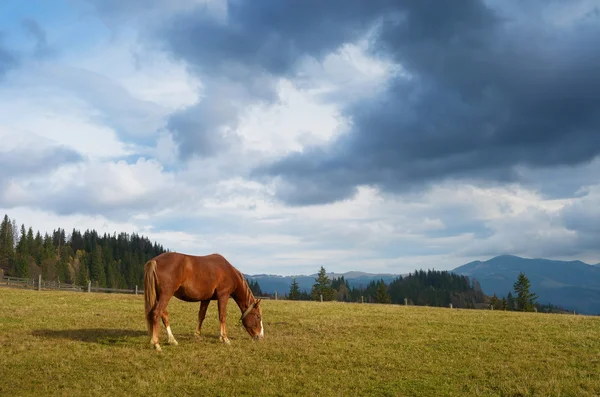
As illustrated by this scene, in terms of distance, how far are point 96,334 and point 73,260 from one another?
154 m

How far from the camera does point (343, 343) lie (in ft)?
54.2

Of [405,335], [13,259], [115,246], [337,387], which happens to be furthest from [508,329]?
[115,246]

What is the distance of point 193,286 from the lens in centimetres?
1596

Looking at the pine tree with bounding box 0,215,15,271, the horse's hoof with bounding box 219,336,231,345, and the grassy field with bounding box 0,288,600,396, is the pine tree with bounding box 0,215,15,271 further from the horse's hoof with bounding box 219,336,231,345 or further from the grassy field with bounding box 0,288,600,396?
the horse's hoof with bounding box 219,336,231,345

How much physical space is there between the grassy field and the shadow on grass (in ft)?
0.12

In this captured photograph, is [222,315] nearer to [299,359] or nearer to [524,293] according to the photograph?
[299,359]

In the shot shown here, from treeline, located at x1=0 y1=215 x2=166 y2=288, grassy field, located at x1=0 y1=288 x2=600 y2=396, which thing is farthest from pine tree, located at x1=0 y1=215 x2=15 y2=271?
grassy field, located at x1=0 y1=288 x2=600 y2=396

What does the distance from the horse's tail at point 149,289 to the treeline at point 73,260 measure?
111692mm

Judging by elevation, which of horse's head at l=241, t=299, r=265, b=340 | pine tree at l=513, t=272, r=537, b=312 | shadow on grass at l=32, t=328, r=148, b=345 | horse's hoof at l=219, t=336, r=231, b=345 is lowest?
pine tree at l=513, t=272, r=537, b=312

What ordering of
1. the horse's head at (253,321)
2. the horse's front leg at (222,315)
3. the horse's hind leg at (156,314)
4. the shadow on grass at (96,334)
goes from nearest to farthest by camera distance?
the horse's hind leg at (156,314) < the shadow on grass at (96,334) < the horse's front leg at (222,315) < the horse's head at (253,321)

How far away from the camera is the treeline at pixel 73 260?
413 ft

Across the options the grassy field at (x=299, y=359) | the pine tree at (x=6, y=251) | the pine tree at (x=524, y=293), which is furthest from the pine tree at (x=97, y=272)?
the grassy field at (x=299, y=359)

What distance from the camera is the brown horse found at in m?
14.8

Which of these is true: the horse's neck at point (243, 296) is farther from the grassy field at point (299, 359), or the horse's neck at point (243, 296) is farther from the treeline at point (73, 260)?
the treeline at point (73, 260)
